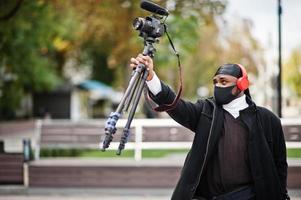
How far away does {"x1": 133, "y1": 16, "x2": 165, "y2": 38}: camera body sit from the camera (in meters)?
3.67

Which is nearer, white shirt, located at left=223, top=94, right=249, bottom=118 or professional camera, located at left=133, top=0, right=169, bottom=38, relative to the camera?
professional camera, located at left=133, top=0, right=169, bottom=38

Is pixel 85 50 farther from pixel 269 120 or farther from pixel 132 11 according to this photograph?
pixel 269 120

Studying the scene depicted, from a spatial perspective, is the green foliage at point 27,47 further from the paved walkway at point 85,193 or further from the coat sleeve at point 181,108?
the coat sleeve at point 181,108

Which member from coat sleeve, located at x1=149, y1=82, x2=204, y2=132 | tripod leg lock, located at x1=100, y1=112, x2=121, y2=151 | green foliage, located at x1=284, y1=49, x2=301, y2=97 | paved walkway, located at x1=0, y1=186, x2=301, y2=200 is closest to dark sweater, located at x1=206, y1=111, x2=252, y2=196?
coat sleeve, located at x1=149, y1=82, x2=204, y2=132

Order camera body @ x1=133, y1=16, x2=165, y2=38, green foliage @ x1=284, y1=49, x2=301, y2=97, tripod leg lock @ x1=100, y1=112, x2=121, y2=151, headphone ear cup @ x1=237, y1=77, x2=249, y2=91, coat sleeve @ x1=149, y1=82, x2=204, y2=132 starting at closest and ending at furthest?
tripod leg lock @ x1=100, y1=112, x2=121, y2=151 < camera body @ x1=133, y1=16, x2=165, y2=38 < coat sleeve @ x1=149, y1=82, x2=204, y2=132 < headphone ear cup @ x1=237, y1=77, x2=249, y2=91 < green foliage @ x1=284, y1=49, x2=301, y2=97

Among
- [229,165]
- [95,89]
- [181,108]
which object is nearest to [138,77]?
[181,108]

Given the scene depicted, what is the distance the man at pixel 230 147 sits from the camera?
429 centimetres

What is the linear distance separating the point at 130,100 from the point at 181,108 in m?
1.00

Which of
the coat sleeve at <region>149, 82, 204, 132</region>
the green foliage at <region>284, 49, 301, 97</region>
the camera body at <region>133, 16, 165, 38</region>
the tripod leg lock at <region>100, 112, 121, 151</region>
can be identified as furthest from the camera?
the green foliage at <region>284, 49, 301, 97</region>

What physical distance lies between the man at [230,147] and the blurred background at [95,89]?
4905 mm

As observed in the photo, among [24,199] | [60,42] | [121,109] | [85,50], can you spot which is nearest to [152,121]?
[24,199]

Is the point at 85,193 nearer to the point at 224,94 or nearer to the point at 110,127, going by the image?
the point at 224,94

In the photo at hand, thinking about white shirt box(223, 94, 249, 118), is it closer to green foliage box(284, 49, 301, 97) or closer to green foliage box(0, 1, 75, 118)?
green foliage box(0, 1, 75, 118)

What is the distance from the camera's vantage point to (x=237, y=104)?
14.7 ft
